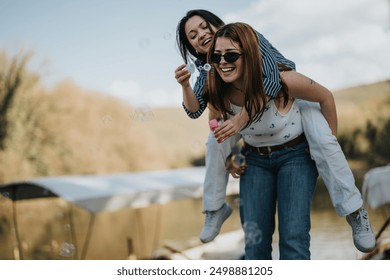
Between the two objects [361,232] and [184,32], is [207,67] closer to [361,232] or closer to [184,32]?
[184,32]

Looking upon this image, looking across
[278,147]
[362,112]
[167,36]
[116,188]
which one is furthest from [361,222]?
[362,112]

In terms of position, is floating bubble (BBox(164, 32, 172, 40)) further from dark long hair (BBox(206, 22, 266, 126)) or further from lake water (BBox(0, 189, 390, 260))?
lake water (BBox(0, 189, 390, 260))

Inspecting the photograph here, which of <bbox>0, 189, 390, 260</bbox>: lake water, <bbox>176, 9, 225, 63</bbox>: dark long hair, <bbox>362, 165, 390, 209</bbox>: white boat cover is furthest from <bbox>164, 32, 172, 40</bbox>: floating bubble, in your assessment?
<bbox>0, 189, 390, 260</bbox>: lake water

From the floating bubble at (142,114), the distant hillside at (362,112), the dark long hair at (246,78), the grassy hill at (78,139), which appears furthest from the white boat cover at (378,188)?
the grassy hill at (78,139)

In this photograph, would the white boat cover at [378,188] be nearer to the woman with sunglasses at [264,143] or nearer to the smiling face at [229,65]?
the woman with sunglasses at [264,143]

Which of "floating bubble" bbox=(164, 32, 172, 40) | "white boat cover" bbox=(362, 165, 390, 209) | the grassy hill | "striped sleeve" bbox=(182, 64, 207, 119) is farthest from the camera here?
the grassy hill

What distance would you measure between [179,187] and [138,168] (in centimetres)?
423

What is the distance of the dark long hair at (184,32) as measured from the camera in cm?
156

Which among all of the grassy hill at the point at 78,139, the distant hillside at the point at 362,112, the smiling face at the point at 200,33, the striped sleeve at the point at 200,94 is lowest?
the grassy hill at the point at 78,139

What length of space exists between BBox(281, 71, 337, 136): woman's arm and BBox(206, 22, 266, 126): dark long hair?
2.7 inches

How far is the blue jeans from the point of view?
1424 mm

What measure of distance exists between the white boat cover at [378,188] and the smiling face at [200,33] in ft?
8.08

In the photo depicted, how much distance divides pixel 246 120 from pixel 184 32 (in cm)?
33

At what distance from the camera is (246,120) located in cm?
140
